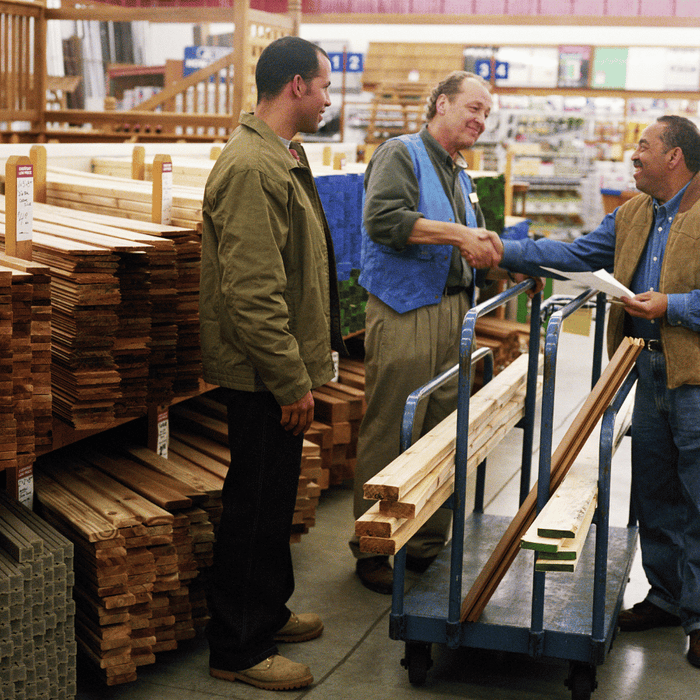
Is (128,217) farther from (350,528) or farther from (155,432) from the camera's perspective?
(350,528)

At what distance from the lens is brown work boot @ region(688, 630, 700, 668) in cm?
341

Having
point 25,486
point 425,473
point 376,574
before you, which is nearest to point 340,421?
point 376,574

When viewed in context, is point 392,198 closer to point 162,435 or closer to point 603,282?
point 603,282

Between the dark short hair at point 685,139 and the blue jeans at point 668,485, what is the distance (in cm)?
72

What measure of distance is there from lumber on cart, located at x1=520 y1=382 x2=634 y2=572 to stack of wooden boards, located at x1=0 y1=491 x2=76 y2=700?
1405mm

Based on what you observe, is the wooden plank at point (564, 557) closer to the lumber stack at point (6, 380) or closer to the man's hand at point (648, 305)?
the man's hand at point (648, 305)

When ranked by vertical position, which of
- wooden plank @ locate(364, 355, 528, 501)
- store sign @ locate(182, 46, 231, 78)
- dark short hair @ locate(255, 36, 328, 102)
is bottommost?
wooden plank @ locate(364, 355, 528, 501)

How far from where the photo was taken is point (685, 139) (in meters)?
3.38

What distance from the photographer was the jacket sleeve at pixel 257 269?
2756mm

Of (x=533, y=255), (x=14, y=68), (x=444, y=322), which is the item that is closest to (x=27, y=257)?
(x=444, y=322)

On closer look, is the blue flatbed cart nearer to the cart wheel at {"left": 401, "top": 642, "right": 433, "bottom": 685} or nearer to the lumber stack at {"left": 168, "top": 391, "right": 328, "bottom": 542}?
the cart wheel at {"left": 401, "top": 642, "right": 433, "bottom": 685}

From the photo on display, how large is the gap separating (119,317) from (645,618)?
2381 millimetres

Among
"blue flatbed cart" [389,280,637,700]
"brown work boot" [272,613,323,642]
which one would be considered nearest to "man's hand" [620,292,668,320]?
"blue flatbed cart" [389,280,637,700]

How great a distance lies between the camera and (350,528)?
4.71 m
